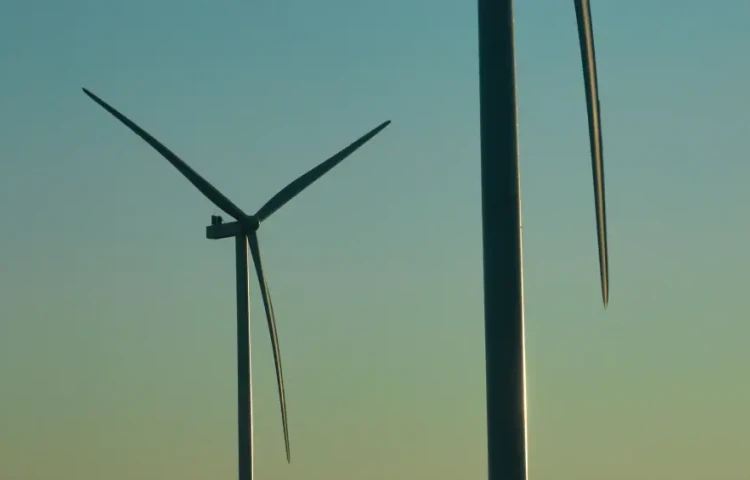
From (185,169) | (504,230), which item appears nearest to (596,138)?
(504,230)

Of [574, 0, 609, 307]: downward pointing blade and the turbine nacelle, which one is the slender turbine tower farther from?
the turbine nacelle

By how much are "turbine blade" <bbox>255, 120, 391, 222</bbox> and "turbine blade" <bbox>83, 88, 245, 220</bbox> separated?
1040 millimetres

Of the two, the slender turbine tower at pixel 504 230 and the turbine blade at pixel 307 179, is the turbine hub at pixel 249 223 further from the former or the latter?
the slender turbine tower at pixel 504 230

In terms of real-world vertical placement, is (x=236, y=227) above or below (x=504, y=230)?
above

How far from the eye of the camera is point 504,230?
2731cm

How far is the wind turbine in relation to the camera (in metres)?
53.8

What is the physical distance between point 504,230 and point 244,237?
2997 centimetres

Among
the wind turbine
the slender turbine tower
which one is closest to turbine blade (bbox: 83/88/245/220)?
the wind turbine

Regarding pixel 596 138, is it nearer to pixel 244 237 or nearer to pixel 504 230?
pixel 504 230

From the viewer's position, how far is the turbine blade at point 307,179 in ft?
187

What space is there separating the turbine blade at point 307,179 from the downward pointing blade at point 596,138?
87.8ft

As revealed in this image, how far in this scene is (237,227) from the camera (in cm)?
5666

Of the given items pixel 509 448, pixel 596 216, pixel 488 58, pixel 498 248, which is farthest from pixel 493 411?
pixel 488 58

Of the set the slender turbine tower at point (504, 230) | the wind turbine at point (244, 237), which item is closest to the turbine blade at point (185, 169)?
the wind turbine at point (244, 237)
